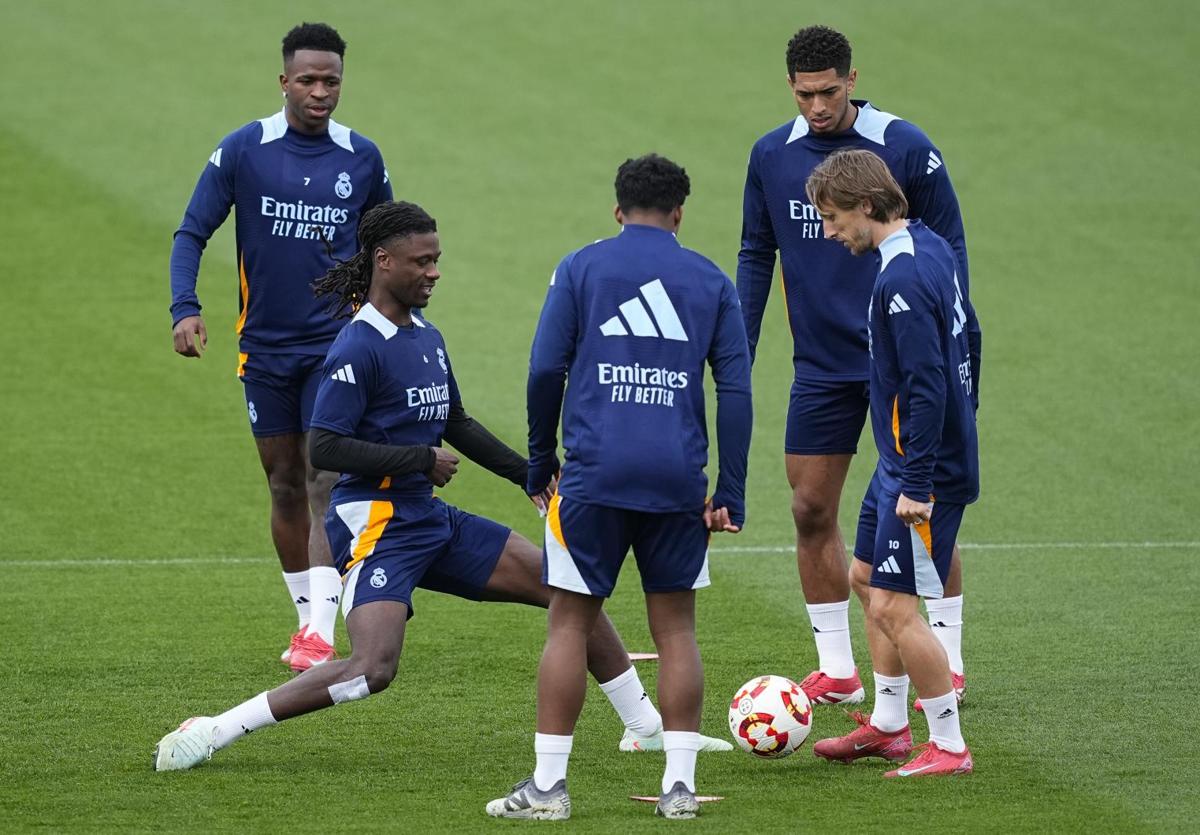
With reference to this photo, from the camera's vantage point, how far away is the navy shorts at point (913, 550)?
619 cm

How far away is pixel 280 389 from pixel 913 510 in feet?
11.1

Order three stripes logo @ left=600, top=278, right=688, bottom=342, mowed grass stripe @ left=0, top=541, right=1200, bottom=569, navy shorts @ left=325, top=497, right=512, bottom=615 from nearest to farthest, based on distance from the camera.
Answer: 1. three stripes logo @ left=600, top=278, right=688, bottom=342
2. navy shorts @ left=325, top=497, right=512, bottom=615
3. mowed grass stripe @ left=0, top=541, right=1200, bottom=569

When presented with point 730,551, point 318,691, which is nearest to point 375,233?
point 318,691

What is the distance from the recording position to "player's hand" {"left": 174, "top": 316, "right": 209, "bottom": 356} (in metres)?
7.86

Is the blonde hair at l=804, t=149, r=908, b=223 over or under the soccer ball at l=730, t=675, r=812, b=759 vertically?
over

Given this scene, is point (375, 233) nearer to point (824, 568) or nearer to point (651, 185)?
point (651, 185)

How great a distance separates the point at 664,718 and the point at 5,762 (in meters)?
2.36

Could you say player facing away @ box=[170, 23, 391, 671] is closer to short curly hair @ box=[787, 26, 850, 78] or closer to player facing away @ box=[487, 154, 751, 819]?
short curly hair @ box=[787, 26, 850, 78]

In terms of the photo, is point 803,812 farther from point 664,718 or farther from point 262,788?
point 262,788

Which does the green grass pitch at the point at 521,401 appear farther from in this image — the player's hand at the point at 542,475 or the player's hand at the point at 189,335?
the player's hand at the point at 189,335

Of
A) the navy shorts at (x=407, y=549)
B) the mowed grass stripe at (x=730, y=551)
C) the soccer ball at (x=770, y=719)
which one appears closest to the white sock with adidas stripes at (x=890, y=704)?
the soccer ball at (x=770, y=719)

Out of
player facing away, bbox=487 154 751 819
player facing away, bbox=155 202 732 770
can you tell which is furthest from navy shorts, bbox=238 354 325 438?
player facing away, bbox=487 154 751 819

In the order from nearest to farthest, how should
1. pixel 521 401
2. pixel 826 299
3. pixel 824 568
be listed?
pixel 826 299
pixel 824 568
pixel 521 401

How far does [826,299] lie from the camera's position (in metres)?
7.43
